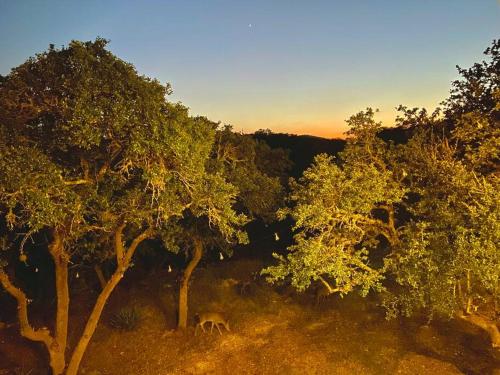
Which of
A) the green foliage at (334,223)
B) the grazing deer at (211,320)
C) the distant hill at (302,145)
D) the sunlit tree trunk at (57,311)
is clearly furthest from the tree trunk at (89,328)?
the distant hill at (302,145)

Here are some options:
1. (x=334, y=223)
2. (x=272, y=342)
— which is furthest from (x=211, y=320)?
A: (x=334, y=223)

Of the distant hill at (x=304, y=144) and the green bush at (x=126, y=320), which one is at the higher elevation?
the distant hill at (x=304, y=144)

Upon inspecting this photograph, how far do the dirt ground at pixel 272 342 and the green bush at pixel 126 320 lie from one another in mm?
220

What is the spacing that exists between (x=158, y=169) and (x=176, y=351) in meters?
7.68

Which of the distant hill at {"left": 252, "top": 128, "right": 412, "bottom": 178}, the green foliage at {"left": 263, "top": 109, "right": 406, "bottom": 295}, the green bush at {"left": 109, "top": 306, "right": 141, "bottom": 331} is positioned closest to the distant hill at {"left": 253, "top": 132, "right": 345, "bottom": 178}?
the distant hill at {"left": 252, "top": 128, "right": 412, "bottom": 178}

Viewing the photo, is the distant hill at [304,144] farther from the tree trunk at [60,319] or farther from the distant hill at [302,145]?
the tree trunk at [60,319]

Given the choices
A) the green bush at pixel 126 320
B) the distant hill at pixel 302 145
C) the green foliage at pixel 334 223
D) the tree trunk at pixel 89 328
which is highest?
the distant hill at pixel 302 145

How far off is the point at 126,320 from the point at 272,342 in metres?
5.60

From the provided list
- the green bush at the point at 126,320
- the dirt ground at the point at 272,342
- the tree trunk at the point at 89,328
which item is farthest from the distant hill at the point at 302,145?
the tree trunk at the point at 89,328

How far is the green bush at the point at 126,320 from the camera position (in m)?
16.6

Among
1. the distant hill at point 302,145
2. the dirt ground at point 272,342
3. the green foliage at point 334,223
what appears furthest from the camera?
the distant hill at point 302,145

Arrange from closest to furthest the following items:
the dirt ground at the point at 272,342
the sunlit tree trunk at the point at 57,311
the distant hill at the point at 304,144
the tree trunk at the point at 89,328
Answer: the sunlit tree trunk at the point at 57,311, the tree trunk at the point at 89,328, the dirt ground at the point at 272,342, the distant hill at the point at 304,144

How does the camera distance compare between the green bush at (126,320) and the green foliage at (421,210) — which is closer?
the green foliage at (421,210)

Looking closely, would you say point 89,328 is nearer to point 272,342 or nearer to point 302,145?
point 272,342
